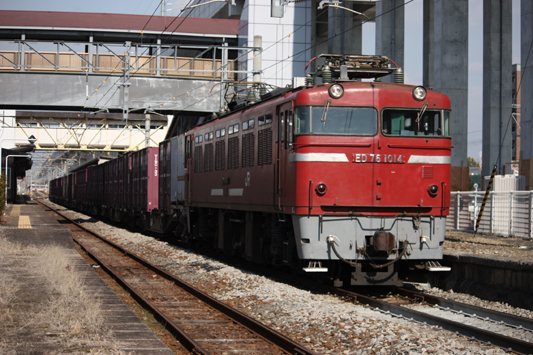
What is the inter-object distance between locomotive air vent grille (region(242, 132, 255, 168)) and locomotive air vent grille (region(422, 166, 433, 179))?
3880 millimetres

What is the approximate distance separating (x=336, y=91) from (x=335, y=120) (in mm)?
520

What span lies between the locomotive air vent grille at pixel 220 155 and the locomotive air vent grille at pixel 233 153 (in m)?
0.44

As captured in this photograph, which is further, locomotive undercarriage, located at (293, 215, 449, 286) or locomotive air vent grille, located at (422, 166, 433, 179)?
locomotive air vent grille, located at (422, 166, 433, 179)

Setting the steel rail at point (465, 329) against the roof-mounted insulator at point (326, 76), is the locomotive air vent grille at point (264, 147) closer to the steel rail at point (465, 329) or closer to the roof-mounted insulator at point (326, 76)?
the roof-mounted insulator at point (326, 76)

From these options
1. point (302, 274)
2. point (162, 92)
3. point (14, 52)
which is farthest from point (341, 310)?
point (14, 52)

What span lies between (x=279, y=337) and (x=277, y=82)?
31659mm

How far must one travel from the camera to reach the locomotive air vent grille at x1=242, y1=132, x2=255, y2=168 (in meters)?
13.5

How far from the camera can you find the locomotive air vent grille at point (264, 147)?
12.4 m

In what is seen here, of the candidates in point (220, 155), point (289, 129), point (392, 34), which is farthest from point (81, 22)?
point (289, 129)

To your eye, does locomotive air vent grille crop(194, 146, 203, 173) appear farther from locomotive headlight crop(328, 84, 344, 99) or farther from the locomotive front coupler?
the locomotive front coupler

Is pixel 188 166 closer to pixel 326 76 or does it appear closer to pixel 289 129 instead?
pixel 289 129

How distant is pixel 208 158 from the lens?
1702cm

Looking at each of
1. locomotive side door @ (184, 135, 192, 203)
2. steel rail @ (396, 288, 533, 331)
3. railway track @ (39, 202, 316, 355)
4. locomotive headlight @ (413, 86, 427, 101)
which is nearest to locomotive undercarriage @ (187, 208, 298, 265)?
locomotive side door @ (184, 135, 192, 203)

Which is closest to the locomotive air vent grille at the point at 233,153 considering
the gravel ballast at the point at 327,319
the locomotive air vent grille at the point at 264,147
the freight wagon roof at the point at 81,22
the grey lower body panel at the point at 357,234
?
the locomotive air vent grille at the point at 264,147
